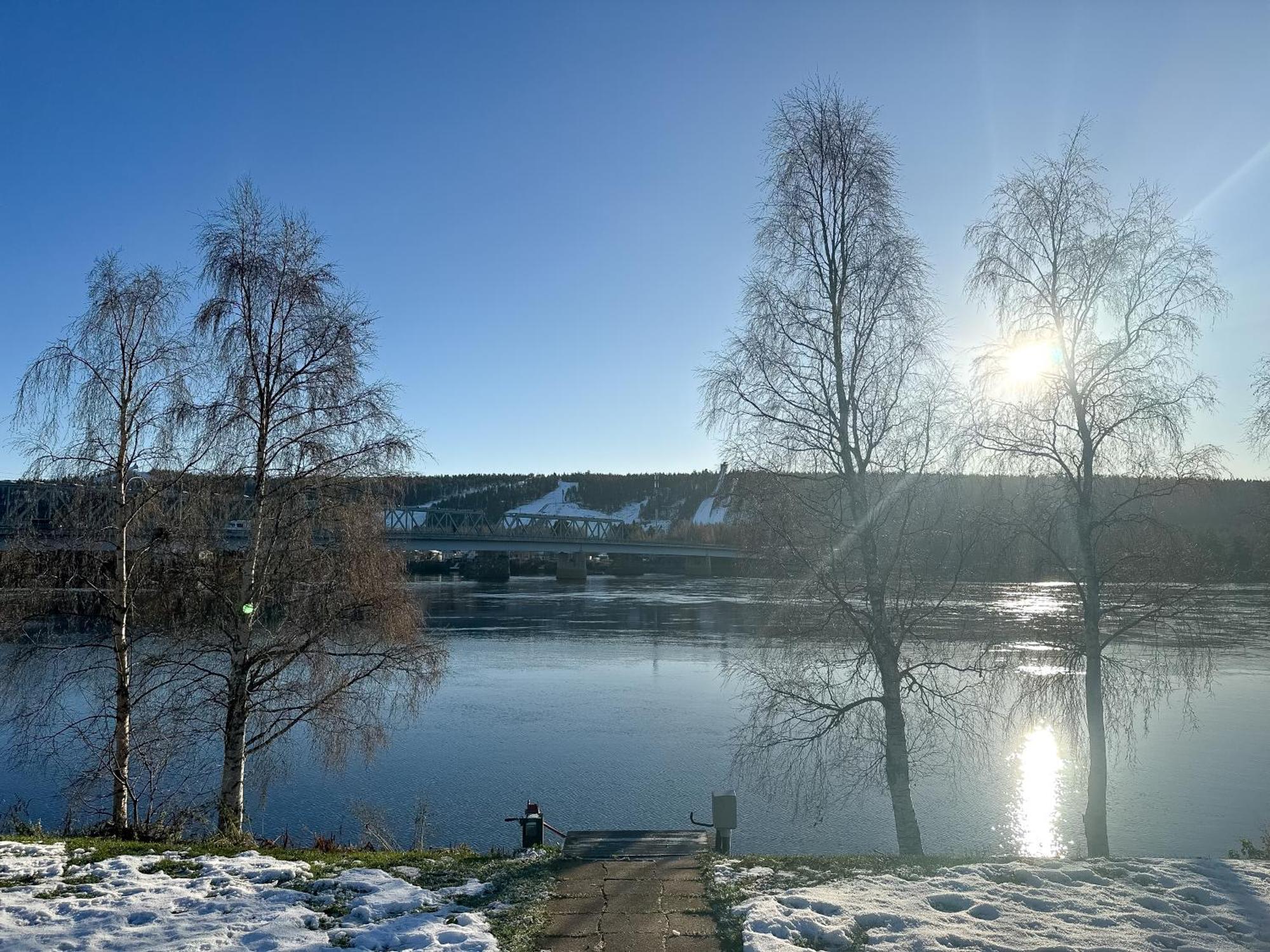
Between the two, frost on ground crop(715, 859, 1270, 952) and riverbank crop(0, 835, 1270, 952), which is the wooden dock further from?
frost on ground crop(715, 859, 1270, 952)

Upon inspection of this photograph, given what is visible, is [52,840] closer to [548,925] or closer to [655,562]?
[548,925]

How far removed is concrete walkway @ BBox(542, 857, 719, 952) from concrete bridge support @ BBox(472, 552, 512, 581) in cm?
9925

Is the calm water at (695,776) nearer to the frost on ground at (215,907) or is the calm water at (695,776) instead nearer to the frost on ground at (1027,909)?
the frost on ground at (1027,909)

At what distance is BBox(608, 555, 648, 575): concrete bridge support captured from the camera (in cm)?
13188

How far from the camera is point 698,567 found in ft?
384

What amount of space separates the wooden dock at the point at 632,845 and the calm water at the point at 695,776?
5030 millimetres

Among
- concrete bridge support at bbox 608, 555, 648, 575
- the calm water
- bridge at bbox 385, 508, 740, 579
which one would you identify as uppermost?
bridge at bbox 385, 508, 740, 579

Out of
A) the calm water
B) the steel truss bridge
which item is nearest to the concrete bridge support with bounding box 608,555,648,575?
the steel truss bridge

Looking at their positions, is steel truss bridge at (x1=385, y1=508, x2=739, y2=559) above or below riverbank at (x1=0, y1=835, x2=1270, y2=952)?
above

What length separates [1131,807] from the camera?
18109mm

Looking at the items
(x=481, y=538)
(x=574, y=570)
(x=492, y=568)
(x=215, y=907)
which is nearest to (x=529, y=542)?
(x=481, y=538)

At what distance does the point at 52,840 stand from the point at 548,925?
627 cm

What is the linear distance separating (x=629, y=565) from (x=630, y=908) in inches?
4973

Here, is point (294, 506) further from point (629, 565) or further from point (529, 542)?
point (629, 565)
